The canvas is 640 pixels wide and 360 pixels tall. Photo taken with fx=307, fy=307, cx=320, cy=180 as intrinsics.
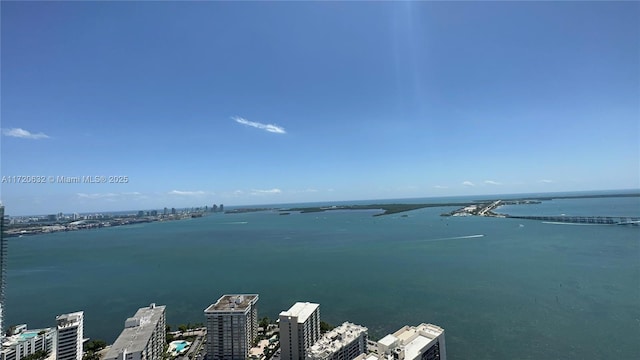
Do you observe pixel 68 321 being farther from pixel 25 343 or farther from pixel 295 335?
pixel 295 335

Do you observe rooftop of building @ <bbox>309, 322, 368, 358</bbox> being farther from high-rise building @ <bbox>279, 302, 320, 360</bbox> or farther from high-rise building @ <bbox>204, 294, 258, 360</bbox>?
high-rise building @ <bbox>204, 294, 258, 360</bbox>

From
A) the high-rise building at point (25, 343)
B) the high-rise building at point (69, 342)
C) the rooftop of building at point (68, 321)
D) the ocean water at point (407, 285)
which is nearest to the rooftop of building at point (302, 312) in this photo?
the ocean water at point (407, 285)

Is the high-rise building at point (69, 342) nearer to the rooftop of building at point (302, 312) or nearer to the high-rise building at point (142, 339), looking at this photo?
the high-rise building at point (142, 339)

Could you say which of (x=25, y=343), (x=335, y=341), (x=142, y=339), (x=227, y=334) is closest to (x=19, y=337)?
(x=25, y=343)

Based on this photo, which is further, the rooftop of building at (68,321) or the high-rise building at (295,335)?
the rooftop of building at (68,321)

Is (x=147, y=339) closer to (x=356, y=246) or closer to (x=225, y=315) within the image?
(x=225, y=315)

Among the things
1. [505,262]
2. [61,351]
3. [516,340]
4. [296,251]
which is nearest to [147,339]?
[61,351]
